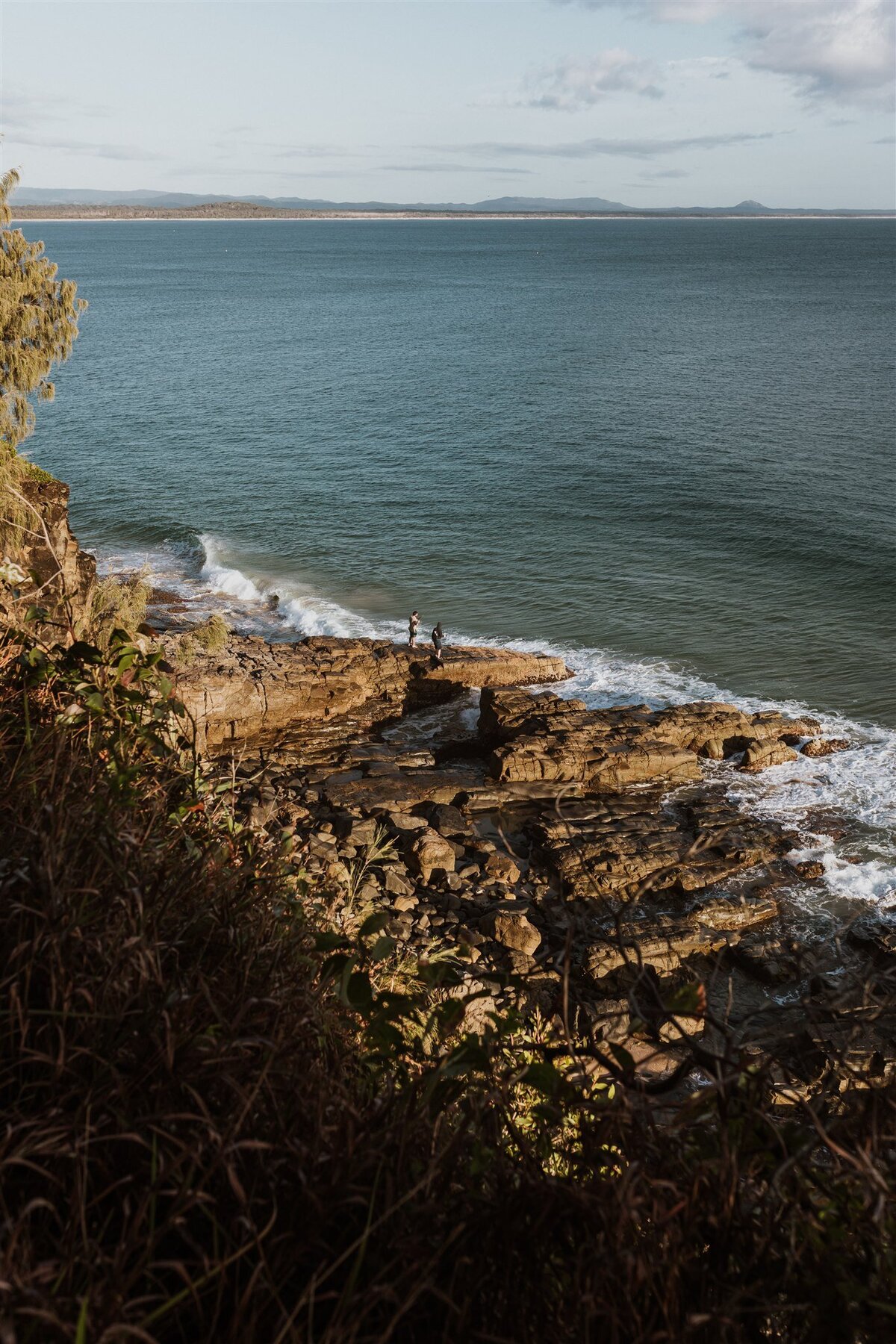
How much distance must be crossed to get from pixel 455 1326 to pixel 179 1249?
71cm

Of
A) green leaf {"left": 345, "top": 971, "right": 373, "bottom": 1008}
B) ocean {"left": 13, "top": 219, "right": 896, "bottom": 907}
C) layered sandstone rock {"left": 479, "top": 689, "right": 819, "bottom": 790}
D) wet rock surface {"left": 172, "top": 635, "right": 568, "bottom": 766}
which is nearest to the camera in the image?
green leaf {"left": 345, "top": 971, "right": 373, "bottom": 1008}

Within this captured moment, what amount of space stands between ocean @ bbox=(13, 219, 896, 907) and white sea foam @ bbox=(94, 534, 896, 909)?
0.09m

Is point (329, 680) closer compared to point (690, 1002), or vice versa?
point (690, 1002)

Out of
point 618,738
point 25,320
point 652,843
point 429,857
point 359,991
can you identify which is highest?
point 25,320

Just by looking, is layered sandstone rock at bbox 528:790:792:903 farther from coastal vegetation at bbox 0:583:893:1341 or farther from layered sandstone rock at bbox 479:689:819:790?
coastal vegetation at bbox 0:583:893:1341

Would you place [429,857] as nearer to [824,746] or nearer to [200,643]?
[200,643]

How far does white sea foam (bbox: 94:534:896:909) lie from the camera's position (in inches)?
682

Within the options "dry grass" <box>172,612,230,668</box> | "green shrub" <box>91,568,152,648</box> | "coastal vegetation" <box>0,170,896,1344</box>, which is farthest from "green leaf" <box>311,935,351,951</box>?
"dry grass" <box>172,612,230,668</box>

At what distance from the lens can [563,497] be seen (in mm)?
40781

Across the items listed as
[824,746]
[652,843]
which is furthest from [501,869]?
[824,746]

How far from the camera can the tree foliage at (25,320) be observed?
91.8ft

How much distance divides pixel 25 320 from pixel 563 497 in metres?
21.7

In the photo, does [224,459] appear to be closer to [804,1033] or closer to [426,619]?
[426,619]

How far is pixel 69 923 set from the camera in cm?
287
